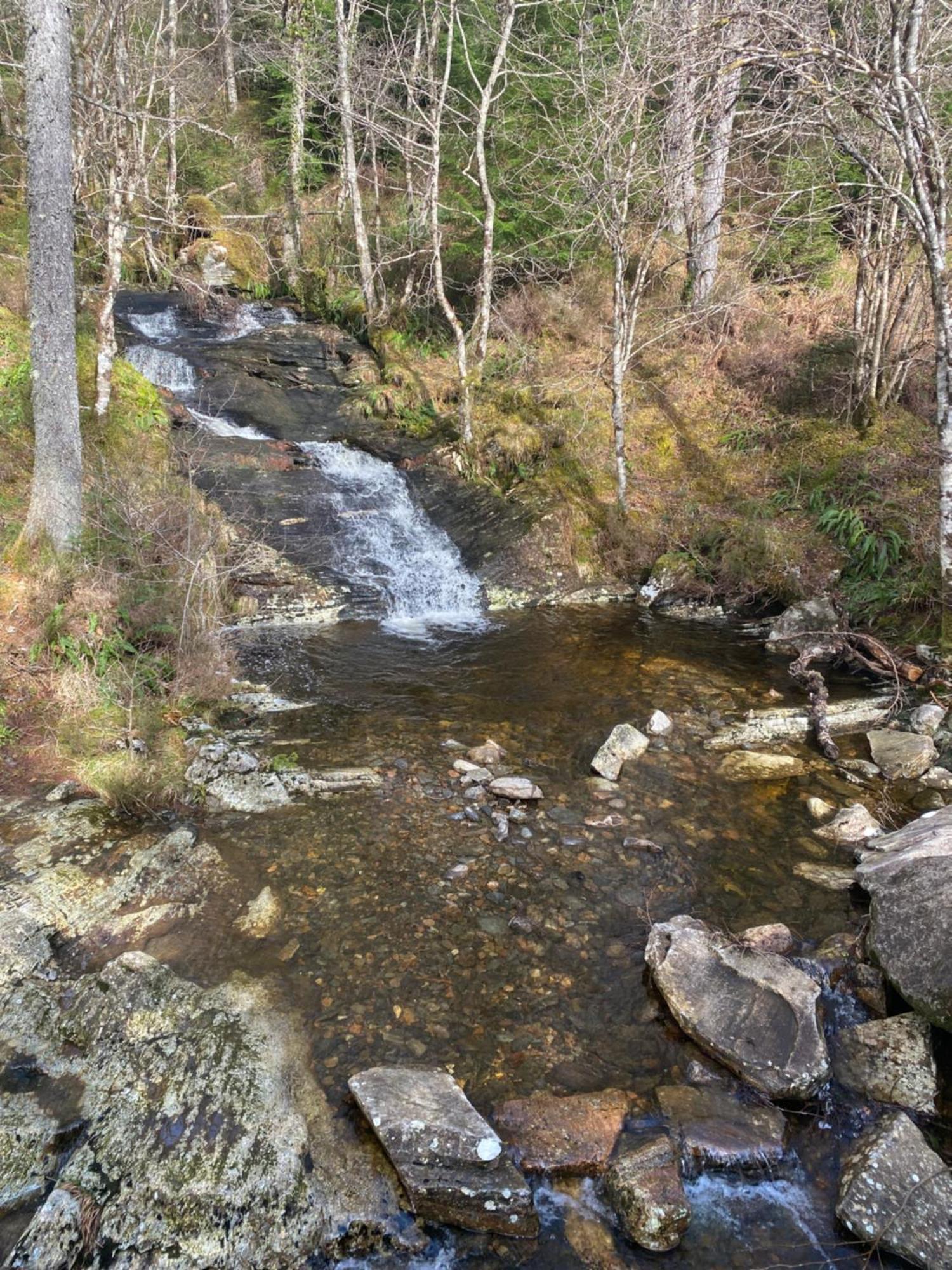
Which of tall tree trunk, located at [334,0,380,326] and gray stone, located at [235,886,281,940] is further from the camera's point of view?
tall tree trunk, located at [334,0,380,326]

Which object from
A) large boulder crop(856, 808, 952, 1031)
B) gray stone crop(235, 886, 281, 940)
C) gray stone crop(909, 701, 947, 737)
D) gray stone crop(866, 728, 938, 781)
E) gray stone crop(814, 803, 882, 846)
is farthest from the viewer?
gray stone crop(909, 701, 947, 737)

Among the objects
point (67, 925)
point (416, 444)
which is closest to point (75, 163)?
point (416, 444)

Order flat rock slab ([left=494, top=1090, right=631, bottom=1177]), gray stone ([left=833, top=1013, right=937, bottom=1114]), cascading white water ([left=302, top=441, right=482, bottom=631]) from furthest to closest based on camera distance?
1. cascading white water ([left=302, top=441, right=482, bottom=631])
2. gray stone ([left=833, top=1013, right=937, bottom=1114])
3. flat rock slab ([left=494, top=1090, right=631, bottom=1177])

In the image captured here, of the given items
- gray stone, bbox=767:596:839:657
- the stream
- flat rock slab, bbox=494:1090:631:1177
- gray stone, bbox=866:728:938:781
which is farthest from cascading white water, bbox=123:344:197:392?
flat rock slab, bbox=494:1090:631:1177

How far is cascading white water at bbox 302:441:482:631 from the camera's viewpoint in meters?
10.9

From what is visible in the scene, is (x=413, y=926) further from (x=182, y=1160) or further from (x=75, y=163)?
(x=75, y=163)

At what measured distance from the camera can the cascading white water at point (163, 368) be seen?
47.7 ft

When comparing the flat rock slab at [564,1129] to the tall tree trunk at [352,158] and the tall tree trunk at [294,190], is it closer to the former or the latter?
the tall tree trunk at [352,158]

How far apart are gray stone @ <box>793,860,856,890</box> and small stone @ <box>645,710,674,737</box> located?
208 centimetres

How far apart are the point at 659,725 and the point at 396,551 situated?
6133 mm

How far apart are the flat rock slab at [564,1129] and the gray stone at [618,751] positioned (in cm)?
310

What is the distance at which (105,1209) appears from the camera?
9.46 ft

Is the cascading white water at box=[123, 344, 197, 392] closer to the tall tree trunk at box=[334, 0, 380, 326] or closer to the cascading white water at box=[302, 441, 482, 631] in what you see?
the cascading white water at box=[302, 441, 482, 631]

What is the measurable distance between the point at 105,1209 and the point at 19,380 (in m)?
10.4
